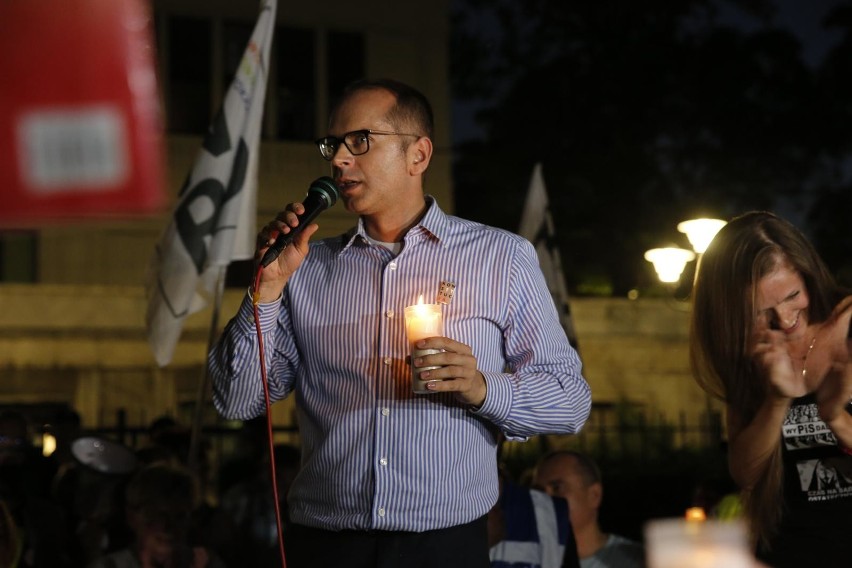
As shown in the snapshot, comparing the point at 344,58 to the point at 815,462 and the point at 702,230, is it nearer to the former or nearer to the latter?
the point at 702,230

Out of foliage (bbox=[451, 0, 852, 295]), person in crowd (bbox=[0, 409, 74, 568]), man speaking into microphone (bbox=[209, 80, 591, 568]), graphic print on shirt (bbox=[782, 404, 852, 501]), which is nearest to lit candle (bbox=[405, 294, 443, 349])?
man speaking into microphone (bbox=[209, 80, 591, 568])

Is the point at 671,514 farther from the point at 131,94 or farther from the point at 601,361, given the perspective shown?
the point at 131,94

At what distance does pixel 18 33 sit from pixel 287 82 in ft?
62.5

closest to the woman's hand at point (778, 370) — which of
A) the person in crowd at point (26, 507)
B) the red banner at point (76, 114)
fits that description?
the red banner at point (76, 114)

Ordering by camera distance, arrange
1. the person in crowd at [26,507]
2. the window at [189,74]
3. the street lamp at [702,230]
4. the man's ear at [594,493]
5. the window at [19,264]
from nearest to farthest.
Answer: the person in crowd at [26,507] → the man's ear at [594,493] → the street lamp at [702,230] → the window at [19,264] → the window at [189,74]

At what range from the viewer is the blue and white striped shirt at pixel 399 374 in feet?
10.8

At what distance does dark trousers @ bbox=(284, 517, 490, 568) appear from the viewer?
3236 mm

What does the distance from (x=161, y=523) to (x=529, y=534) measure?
1719 mm

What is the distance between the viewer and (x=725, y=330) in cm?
353

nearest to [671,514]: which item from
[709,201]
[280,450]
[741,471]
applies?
[280,450]

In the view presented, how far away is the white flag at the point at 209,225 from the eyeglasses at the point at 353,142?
159 inches

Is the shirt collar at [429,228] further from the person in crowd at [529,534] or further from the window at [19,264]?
the window at [19,264]

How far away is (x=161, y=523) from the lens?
608cm

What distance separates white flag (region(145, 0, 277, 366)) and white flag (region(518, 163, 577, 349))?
1.88 meters
